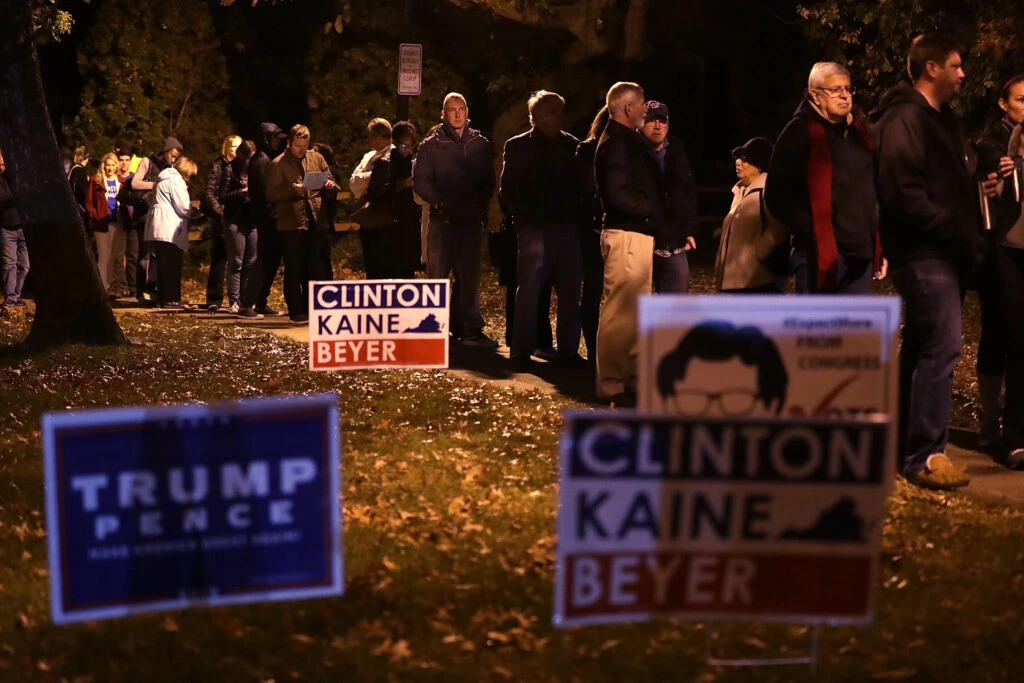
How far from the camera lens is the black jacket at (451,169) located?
1277cm

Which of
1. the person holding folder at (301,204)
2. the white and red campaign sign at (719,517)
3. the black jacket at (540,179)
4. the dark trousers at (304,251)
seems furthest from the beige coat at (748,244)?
the dark trousers at (304,251)

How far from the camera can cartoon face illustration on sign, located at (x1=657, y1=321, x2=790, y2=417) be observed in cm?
539

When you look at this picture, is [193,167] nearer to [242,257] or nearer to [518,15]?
[242,257]

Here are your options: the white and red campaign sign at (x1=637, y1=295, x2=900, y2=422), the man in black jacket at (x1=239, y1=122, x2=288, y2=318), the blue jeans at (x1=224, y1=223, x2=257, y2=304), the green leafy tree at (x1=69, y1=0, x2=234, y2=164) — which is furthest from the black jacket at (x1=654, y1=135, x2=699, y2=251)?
the green leafy tree at (x1=69, y1=0, x2=234, y2=164)

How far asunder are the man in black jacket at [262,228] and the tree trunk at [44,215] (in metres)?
2.19

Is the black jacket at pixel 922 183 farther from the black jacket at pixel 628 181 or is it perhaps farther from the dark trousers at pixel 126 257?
the dark trousers at pixel 126 257

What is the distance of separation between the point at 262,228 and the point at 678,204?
671 centimetres

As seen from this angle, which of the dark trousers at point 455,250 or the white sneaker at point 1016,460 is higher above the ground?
the dark trousers at point 455,250

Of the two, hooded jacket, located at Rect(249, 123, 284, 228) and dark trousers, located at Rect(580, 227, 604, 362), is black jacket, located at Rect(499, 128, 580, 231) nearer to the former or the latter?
dark trousers, located at Rect(580, 227, 604, 362)

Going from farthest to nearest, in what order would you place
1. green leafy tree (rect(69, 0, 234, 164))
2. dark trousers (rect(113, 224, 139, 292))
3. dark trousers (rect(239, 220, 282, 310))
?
green leafy tree (rect(69, 0, 234, 164)) < dark trousers (rect(113, 224, 139, 292)) < dark trousers (rect(239, 220, 282, 310))

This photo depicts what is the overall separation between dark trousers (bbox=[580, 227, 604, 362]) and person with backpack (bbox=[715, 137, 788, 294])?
2.23 meters

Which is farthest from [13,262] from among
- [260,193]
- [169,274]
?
[260,193]

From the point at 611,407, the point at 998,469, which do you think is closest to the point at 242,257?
the point at 611,407

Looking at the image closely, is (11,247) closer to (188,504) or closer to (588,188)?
(588,188)
